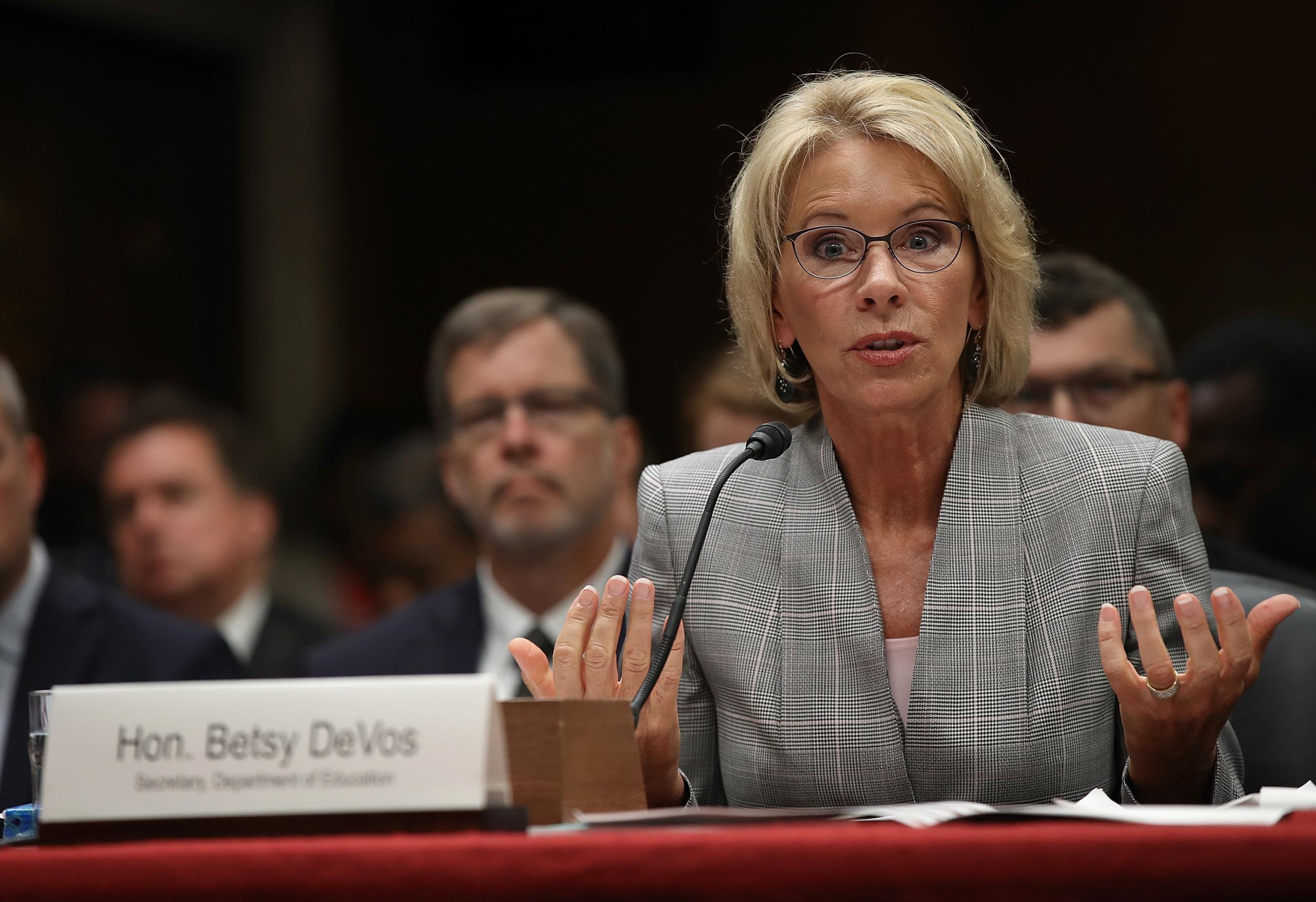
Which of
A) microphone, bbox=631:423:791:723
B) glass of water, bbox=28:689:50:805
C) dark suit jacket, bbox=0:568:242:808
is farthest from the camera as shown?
dark suit jacket, bbox=0:568:242:808

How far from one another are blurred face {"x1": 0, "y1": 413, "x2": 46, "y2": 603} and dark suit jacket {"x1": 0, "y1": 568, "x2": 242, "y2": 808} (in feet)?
0.26

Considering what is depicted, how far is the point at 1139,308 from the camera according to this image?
275 centimetres

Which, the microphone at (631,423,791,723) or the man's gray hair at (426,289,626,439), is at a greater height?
the man's gray hair at (426,289,626,439)

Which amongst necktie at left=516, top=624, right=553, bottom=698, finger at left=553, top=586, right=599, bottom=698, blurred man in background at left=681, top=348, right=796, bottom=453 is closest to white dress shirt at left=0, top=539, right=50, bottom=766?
necktie at left=516, top=624, right=553, bottom=698

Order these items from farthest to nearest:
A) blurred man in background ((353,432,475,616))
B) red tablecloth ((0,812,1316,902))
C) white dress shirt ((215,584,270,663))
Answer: blurred man in background ((353,432,475,616)) < white dress shirt ((215,584,270,663)) < red tablecloth ((0,812,1316,902))

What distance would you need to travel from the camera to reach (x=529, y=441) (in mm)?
3205

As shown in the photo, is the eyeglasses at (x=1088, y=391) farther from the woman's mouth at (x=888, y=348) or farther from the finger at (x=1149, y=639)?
the finger at (x=1149, y=639)

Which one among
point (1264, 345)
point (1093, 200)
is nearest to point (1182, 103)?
point (1093, 200)

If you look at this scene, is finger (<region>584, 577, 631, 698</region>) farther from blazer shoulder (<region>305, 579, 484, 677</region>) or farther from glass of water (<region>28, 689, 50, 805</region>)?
blazer shoulder (<region>305, 579, 484, 677</region>)

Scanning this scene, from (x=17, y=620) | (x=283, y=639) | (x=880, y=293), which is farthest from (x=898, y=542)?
(x=283, y=639)

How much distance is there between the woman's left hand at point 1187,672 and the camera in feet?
4.64

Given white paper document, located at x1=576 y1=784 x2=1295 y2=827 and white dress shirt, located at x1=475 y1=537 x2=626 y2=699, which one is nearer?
white paper document, located at x1=576 y1=784 x2=1295 y2=827

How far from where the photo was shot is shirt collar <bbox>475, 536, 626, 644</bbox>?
315cm

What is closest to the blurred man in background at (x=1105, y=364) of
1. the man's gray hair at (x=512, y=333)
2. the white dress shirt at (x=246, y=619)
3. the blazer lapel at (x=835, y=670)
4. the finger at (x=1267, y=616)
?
the blazer lapel at (x=835, y=670)
